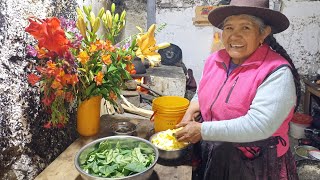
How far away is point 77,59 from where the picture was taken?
55.4 inches

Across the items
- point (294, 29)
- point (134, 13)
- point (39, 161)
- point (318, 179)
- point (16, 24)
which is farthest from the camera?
point (134, 13)

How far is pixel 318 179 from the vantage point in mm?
2680

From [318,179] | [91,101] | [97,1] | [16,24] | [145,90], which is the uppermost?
[97,1]

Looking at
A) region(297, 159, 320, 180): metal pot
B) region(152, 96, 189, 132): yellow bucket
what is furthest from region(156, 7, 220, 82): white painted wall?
region(152, 96, 189, 132): yellow bucket

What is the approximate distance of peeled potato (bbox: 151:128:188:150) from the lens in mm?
1476

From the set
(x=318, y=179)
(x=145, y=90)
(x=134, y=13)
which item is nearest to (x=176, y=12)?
(x=134, y=13)

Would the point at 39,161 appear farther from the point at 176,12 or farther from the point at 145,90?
the point at 176,12

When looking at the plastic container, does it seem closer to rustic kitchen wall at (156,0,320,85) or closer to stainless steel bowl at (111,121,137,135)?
rustic kitchen wall at (156,0,320,85)

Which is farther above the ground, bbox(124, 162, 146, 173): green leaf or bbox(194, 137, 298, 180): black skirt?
bbox(124, 162, 146, 173): green leaf

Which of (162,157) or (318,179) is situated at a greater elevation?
(162,157)

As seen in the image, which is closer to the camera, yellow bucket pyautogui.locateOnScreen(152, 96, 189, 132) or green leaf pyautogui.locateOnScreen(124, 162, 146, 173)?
green leaf pyautogui.locateOnScreen(124, 162, 146, 173)

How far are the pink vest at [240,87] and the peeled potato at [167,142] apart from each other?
0.30m

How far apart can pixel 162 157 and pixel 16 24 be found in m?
1.03

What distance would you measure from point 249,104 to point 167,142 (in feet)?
1.73
